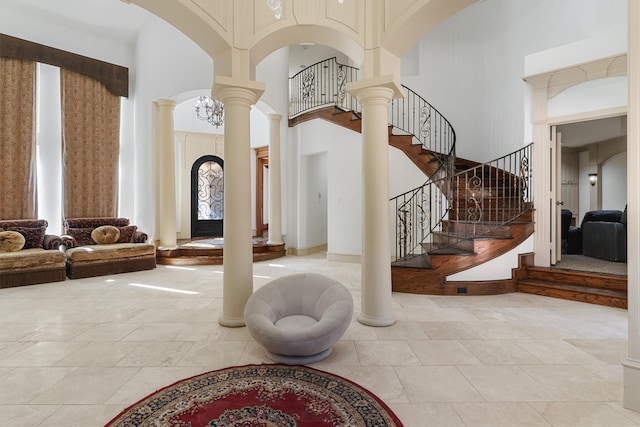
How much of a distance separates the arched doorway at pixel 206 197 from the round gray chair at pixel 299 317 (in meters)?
7.79

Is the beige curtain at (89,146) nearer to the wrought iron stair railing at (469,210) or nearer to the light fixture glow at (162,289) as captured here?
the light fixture glow at (162,289)

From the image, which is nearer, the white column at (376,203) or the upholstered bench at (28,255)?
the white column at (376,203)

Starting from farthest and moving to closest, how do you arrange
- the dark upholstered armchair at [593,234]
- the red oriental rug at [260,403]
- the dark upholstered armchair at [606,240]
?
1. the dark upholstered armchair at [593,234]
2. the dark upholstered armchair at [606,240]
3. the red oriental rug at [260,403]

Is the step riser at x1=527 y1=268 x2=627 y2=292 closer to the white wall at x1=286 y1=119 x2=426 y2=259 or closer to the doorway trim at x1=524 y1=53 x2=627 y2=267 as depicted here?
the doorway trim at x1=524 y1=53 x2=627 y2=267

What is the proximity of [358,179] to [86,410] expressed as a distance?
626cm

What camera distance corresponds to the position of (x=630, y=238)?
2084 mm

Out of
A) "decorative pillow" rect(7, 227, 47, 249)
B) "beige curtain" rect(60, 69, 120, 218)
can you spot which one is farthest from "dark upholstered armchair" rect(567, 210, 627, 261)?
"decorative pillow" rect(7, 227, 47, 249)

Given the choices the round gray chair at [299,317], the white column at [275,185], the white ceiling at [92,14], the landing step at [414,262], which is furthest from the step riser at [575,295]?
the white ceiling at [92,14]

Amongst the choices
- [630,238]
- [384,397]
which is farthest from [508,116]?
[384,397]

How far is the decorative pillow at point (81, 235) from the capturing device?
22.1 feet

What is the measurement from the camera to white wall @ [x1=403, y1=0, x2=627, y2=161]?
5375 millimetres

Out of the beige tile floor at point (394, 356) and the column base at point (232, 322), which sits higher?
the column base at point (232, 322)

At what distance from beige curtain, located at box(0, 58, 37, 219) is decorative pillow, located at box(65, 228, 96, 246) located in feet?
2.55

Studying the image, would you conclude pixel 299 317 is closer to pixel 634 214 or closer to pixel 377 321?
pixel 377 321
